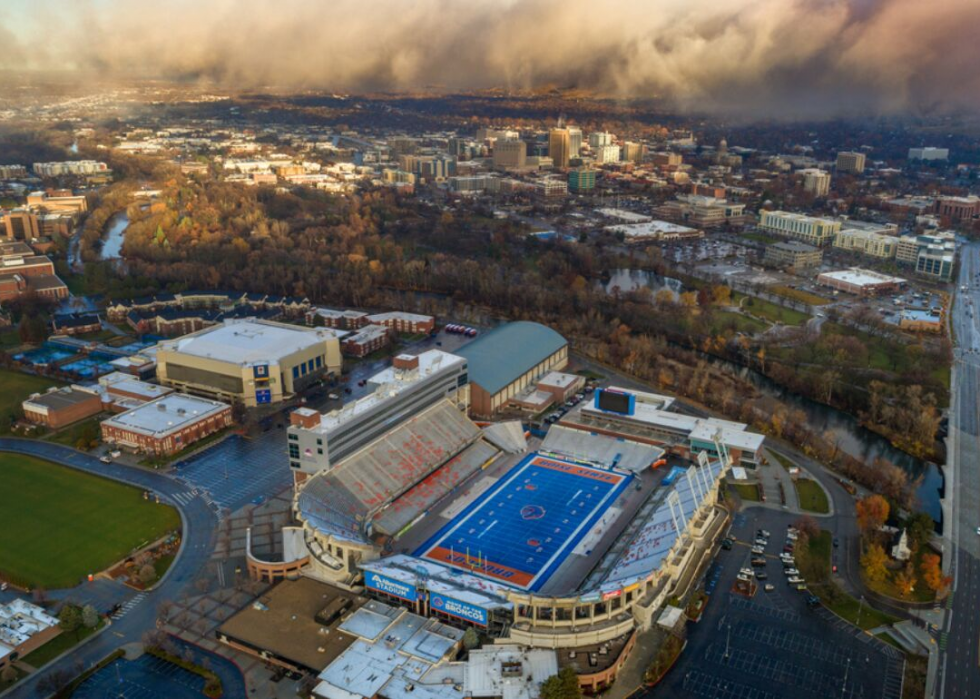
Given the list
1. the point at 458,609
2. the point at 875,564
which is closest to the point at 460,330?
the point at 458,609

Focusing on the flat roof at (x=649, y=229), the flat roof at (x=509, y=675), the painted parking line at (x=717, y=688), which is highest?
the flat roof at (x=649, y=229)

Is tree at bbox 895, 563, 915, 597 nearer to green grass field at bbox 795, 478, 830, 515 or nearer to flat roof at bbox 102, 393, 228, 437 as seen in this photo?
green grass field at bbox 795, 478, 830, 515

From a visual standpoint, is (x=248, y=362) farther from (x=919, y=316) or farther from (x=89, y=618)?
(x=919, y=316)

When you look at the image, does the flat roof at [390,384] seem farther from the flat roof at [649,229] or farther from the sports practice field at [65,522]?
the flat roof at [649,229]

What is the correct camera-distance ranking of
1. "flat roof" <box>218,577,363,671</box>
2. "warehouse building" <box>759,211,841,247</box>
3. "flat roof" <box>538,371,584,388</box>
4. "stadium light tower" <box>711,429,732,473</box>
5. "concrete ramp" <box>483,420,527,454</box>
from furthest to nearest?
1. "warehouse building" <box>759,211,841,247</box>
2. "flat roof" <box>538,371,584,388</box>
3. "concrete ramp" <box>483,420,527,454</box>
4. "stadium light tower" <box>711,429,732,473</box>
5. "flat roof" <box>218,577,363,671</box>

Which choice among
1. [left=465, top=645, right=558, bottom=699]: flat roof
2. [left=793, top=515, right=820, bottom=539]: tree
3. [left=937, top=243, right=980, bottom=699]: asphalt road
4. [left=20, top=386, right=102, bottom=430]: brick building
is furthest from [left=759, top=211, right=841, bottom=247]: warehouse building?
[left=465, top=645, right=558, bottom=699]: flat roof

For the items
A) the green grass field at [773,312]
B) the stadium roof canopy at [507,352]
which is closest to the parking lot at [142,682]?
the stadium roof canopy at [507,352]
